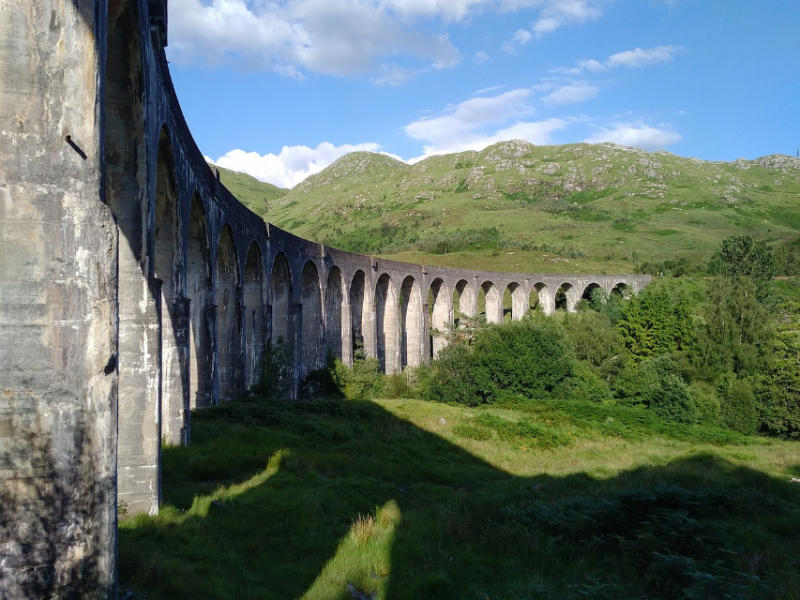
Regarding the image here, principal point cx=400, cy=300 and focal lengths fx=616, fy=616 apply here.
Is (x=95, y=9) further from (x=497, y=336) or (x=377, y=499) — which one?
(x=497, y=336)

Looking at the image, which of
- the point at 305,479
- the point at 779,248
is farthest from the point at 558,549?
the point at 779,248

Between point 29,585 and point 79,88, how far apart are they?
357 cm

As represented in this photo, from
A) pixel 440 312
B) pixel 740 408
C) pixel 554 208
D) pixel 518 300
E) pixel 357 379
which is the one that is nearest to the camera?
pixel 357 379

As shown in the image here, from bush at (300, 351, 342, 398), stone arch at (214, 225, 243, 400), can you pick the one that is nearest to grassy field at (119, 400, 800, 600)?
stone arch at (214, 225, 243, 400)

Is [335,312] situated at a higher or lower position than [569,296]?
lower

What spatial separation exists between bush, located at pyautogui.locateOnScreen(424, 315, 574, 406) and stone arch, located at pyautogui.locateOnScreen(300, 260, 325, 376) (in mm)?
5652

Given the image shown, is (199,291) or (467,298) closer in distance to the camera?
(199,291)

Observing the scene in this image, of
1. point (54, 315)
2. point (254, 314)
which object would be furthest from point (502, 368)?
point (54, 315)

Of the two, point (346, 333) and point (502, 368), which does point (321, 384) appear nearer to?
point (346, 333)

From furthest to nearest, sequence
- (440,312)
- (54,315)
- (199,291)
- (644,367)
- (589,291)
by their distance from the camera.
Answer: (589,291), (440,312), (644,367), (199,291), (54,315)

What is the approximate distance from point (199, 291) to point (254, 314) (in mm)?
6432

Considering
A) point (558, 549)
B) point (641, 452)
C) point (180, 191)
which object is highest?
point (180, 191)

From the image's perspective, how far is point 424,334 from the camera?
127ft

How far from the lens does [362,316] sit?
32.1 meters
